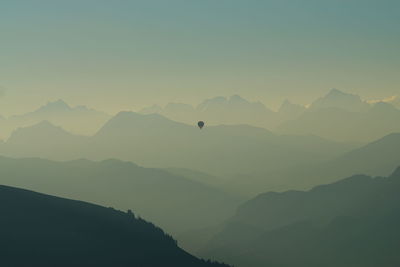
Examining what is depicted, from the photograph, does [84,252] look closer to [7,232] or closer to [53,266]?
[53,266]

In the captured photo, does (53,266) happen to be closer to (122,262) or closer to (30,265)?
(30,265)

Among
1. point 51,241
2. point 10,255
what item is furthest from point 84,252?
point 10,255

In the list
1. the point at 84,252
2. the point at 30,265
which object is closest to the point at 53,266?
the point at 30,265

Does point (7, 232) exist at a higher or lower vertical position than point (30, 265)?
higher

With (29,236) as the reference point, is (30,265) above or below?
below

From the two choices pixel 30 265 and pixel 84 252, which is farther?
pixel 84 252

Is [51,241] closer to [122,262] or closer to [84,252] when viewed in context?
[84,252]

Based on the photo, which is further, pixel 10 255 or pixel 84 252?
pixel 84 252

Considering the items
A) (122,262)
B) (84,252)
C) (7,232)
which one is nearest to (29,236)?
(7,232)
